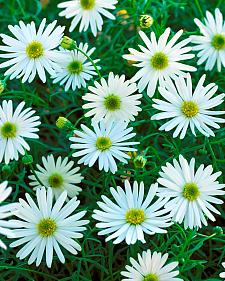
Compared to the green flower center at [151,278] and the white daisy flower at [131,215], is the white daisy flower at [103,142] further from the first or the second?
the green flower center at [151,278]

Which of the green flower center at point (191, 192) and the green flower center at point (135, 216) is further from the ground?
the green flower center at point (191, 192)

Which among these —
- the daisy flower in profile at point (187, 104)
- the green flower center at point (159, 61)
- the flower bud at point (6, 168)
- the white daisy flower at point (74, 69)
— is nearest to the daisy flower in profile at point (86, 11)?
the white daisy flower at point (74, 69)

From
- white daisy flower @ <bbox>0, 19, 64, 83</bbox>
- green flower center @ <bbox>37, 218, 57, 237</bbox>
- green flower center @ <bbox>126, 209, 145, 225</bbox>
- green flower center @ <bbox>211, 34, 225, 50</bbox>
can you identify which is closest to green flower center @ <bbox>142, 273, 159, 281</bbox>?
green flower center @ <bbox>126, 209, 145, 225</bbox>

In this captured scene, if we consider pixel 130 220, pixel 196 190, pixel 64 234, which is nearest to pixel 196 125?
pixel 196 190

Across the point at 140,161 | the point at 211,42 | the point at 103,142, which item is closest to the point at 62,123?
the point at 103,142

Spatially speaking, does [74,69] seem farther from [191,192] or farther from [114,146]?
[191,192]

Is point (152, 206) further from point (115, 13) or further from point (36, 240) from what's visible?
point (115, 13)
